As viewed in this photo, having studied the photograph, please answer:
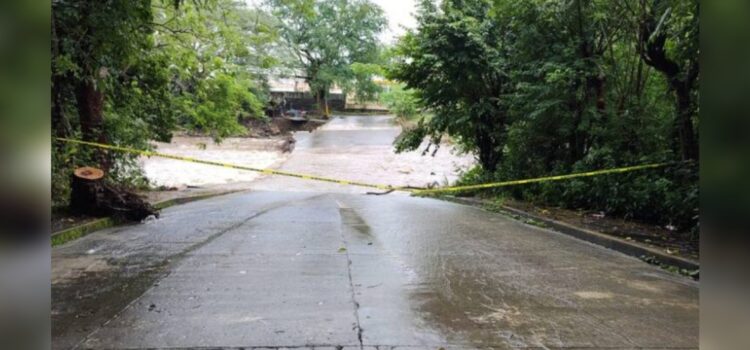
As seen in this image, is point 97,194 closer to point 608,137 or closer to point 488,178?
point 608,137

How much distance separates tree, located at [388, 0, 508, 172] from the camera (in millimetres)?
16016

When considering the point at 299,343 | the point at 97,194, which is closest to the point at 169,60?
the point at 97,194

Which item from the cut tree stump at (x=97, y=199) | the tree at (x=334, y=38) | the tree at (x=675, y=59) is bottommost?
the cut tree stump at (x=97, y=199)

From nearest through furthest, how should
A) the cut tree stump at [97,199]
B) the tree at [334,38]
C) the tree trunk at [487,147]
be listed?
the cut tree stump at [97,199]
the tree trunk at [487,147]
the tree at [334,38]

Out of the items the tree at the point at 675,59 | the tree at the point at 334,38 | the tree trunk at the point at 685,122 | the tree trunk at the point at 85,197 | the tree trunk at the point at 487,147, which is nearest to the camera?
the tree at the point at 675,59

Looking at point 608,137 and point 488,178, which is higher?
Result: point 608,137

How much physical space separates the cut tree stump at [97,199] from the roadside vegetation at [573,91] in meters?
8.55

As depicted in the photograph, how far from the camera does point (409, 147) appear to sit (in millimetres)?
18766

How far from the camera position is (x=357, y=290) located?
579cm

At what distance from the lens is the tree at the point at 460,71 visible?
16.0 meters

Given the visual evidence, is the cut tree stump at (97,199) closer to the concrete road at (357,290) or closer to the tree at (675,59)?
the concrete road at (357,290)

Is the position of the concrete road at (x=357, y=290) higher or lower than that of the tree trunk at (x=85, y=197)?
lower

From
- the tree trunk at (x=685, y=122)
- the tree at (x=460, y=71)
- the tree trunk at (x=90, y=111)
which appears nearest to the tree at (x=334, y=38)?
the tree at (x=460, y=71)

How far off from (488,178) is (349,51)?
39776 mm
